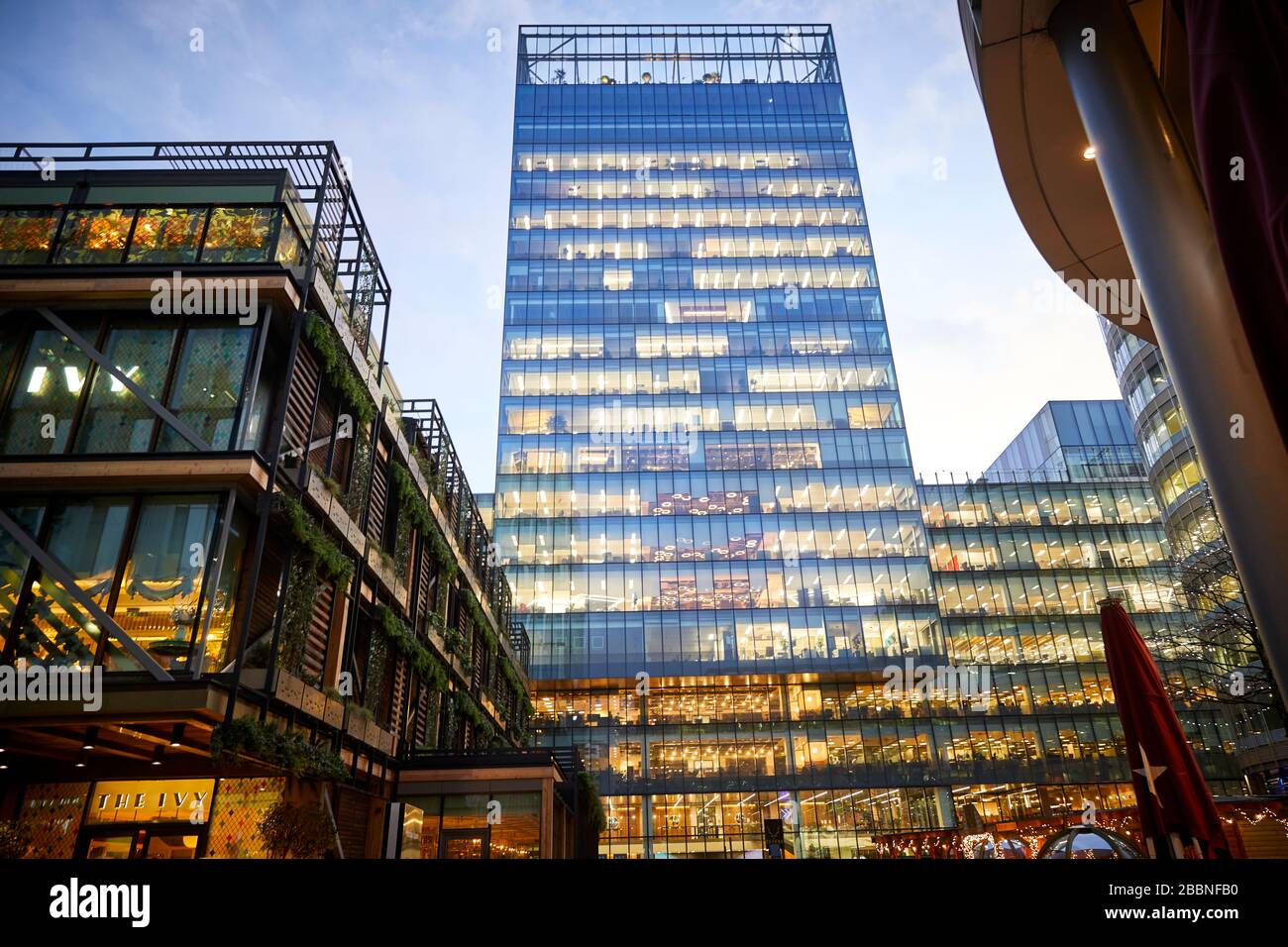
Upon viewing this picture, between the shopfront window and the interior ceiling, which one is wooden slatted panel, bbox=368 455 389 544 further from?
the interior ceiling

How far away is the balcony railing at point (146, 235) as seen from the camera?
14.4 meters

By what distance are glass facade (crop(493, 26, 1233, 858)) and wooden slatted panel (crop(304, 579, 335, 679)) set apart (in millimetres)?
38052

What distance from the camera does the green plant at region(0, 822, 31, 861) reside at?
41.9 feet

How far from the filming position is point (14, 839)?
13.4 meters

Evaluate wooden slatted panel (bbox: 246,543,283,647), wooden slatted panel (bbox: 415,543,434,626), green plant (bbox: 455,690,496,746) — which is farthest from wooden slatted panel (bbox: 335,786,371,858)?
green plant (bbox: 455,690,496,746)

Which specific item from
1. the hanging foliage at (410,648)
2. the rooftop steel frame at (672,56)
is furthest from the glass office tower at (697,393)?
the hanging foliage at (410,648)

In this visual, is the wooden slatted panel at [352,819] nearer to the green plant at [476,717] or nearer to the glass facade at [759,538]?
the green plant at [476,717]

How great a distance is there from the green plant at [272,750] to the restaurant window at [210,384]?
4.81m

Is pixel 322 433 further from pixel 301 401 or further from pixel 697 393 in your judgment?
pixel 697 393

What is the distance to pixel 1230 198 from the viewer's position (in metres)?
2.95
